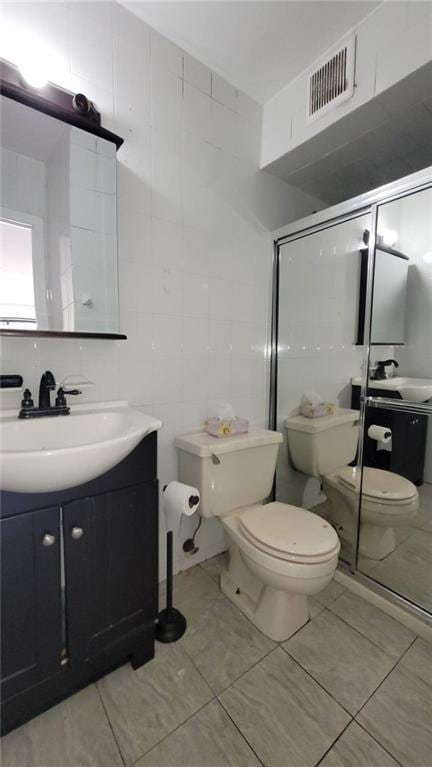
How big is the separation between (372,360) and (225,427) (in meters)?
0.75

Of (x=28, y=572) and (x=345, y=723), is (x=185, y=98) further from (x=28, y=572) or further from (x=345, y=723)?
(x=345, y=723)

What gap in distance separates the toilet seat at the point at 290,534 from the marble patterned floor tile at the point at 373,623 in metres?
0.44

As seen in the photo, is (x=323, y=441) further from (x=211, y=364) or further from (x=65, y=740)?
(x=65, y=740)

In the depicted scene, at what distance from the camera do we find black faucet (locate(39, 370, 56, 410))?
41.7 inches

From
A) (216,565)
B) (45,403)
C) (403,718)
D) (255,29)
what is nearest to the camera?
(403,718)

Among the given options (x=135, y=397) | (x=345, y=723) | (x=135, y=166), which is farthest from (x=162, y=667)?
(x=135, y=166)

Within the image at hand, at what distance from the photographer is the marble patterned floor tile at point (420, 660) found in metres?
1.10

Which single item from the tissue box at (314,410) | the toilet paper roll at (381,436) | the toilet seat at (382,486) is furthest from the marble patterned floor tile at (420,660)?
the tissue box at (314,410)

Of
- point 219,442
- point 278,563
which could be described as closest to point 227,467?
point 219,442

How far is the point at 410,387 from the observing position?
136 centimetres

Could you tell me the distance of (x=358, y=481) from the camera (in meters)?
1.55

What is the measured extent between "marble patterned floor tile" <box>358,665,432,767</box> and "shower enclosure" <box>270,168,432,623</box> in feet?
1.01

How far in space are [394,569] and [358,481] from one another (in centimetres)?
40

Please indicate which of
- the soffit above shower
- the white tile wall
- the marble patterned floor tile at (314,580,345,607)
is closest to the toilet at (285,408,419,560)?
the marble patterned floor tile at (314,580,345,607)
